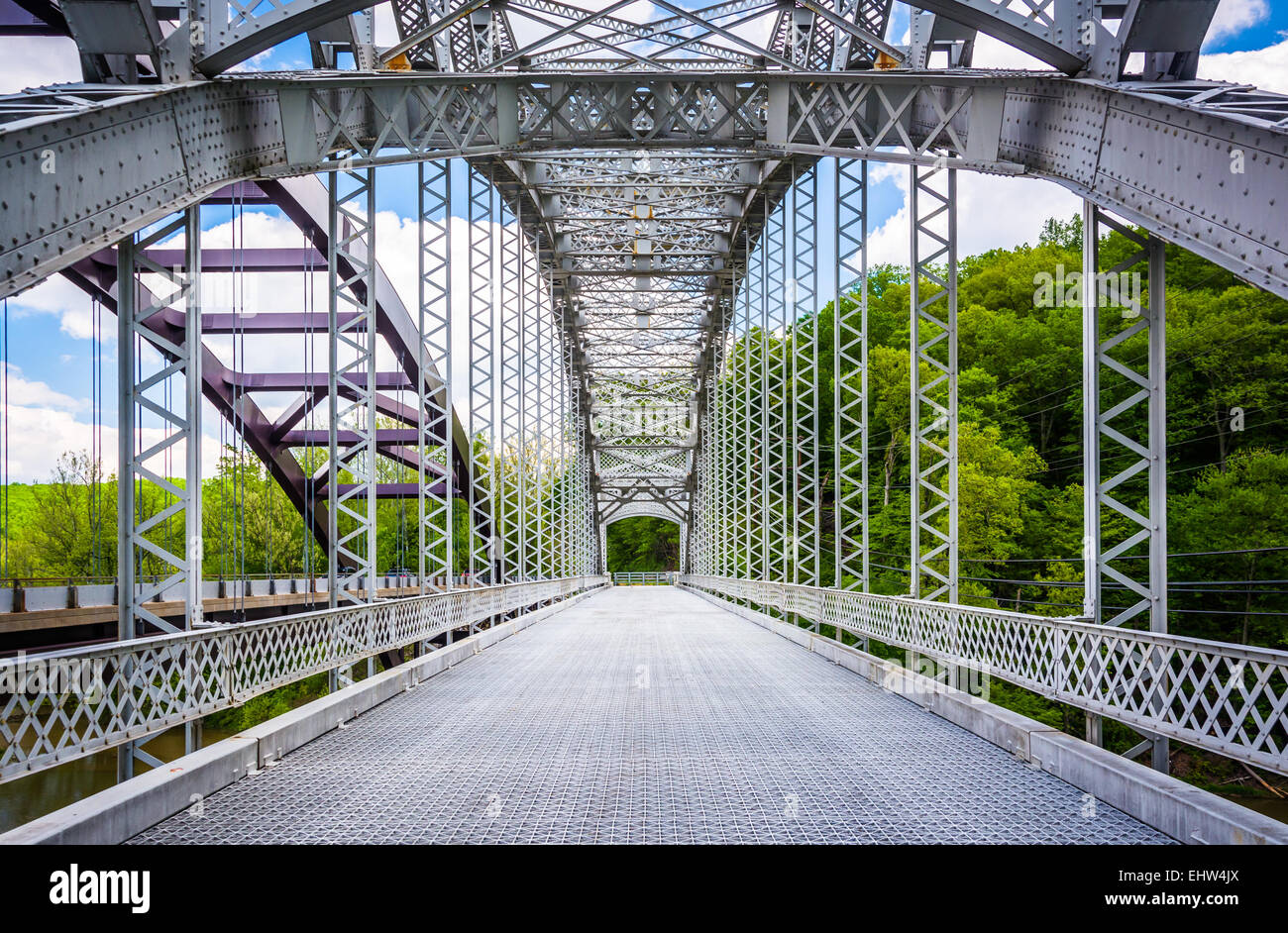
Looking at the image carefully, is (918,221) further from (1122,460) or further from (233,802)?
(1122,460)

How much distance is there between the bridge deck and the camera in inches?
221

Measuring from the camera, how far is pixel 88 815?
499 cm

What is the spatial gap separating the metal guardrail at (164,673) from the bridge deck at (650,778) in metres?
0.85

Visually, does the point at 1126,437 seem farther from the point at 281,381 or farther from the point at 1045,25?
the point at 281,381

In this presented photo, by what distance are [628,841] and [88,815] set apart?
2.76 meters

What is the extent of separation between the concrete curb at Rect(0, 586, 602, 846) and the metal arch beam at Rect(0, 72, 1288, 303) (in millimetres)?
3560

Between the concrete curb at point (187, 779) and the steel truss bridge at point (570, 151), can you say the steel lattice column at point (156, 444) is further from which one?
the concrete curb at point (187, 779)

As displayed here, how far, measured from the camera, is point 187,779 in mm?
6066

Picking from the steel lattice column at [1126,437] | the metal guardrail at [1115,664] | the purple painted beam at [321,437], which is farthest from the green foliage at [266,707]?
the steel lattice column at [1126,437]

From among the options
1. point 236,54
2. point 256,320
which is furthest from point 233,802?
point 256,320

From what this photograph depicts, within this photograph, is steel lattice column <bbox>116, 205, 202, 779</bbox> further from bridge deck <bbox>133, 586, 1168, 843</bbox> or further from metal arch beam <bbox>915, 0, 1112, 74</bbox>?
metal arch beam <bbox>915, 0, 1112, 74</bbox>

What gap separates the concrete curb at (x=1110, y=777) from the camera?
4918mm

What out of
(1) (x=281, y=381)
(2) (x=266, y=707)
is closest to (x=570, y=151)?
(1) (x=281, y=381)

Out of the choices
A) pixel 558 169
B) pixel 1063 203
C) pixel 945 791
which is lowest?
pixel 945 791
